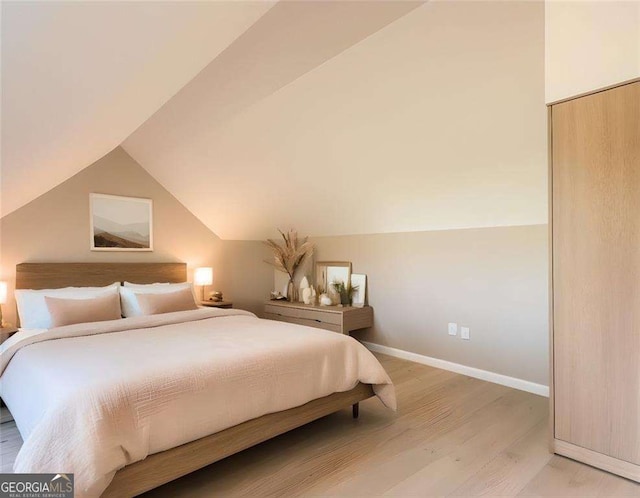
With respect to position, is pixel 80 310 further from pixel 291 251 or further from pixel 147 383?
pixel 291 251

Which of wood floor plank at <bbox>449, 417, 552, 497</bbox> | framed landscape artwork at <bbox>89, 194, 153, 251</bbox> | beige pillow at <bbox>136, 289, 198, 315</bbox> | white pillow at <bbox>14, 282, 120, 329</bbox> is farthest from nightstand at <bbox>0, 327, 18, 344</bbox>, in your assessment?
wood floor plank at <bbox>449, 417, 552, 497</bbox>

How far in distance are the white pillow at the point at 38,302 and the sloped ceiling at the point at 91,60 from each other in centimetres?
137

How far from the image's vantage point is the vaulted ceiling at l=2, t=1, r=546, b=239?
4.53ft

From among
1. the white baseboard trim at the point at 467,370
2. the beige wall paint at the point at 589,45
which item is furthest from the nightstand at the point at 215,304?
the beige wall paint at the point at 589,45

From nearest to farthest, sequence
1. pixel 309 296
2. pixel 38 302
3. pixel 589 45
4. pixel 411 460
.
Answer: pixel 589 45 → pixel 411 460 → pixel 38 302 → pixel 309 296

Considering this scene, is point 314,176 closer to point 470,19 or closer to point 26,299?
point 470,19

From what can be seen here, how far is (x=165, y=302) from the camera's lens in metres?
3.69

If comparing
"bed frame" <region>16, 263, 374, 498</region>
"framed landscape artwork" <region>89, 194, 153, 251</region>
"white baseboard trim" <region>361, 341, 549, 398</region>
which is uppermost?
"framed landscape artwork" <region>89, 194, 153, 251</region>

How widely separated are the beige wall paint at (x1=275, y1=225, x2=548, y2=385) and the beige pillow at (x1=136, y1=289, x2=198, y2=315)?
1908mm

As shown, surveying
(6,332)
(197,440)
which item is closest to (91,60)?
(197,440)

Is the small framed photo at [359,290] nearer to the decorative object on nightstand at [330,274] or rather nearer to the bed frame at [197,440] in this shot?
the decorative object on nightstand at [330,274]

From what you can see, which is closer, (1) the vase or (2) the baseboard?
(2) the baseboard

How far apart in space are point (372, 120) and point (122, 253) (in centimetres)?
302

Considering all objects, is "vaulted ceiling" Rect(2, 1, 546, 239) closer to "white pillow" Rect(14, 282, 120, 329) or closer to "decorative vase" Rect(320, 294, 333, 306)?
"white pillow" Rect(14, 282, 120, 329)
